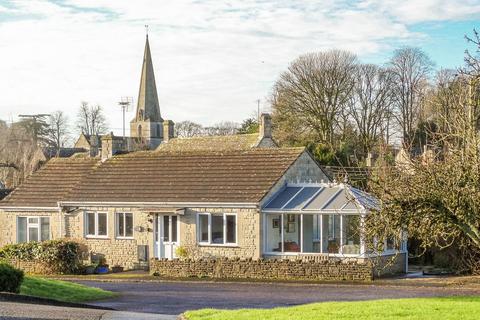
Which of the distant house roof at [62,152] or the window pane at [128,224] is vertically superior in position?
the distant house roof at [62,152]

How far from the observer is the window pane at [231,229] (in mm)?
38094

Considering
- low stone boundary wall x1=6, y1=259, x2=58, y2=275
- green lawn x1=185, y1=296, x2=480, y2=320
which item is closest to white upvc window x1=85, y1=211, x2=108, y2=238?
low stone boundary wall x1=6, y1=259, x2=58, y2=275

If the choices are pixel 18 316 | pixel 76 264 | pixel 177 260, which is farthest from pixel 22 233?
pixel 18 316

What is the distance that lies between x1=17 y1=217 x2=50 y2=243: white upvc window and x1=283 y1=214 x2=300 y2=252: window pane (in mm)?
12584

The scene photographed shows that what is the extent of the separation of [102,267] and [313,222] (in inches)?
398

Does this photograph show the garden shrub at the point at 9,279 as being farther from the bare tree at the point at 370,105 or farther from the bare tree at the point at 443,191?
the bare tree at the point at 370,105

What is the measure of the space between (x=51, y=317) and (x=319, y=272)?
16.1 metres

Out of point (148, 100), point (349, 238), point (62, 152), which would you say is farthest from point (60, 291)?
point (148, 100)

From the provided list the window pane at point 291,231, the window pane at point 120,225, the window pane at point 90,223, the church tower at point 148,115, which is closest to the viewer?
the window pane at point 291,231

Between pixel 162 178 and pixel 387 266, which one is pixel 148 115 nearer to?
pixel 162 178

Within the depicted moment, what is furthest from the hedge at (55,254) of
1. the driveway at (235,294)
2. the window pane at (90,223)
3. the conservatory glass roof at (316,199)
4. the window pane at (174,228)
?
the conservatory glass roof at (316,199)

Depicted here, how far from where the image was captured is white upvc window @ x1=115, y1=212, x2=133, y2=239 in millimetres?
40688

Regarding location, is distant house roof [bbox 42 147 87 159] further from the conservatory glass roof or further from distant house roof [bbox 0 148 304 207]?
the conservatory glass roof

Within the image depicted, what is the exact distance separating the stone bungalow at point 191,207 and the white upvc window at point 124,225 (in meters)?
0.05
